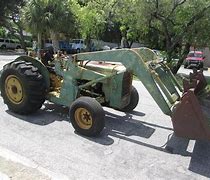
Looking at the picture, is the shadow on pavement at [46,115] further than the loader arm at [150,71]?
Yes

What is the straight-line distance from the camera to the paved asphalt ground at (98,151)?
15.4 feet

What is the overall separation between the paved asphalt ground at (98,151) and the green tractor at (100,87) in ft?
1.25

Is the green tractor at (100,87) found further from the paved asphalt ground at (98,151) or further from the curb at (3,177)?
the curb at (3,177)

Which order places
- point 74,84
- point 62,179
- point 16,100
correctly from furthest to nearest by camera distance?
point 16,100 → point 74,84 → point 62,179

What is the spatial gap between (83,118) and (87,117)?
0.10 meters

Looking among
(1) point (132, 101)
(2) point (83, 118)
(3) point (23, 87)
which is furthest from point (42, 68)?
(1) point (132, 101)

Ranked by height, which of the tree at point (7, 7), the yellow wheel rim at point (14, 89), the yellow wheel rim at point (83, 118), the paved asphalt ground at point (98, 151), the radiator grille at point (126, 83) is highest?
the tree at point (7, 7)

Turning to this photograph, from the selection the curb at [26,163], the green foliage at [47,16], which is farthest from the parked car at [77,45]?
the curb at [26,163]

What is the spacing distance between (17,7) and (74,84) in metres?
34.7

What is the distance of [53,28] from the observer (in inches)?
1126

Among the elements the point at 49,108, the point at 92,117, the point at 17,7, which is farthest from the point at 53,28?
the point at 92,117

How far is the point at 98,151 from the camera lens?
5.47 meters

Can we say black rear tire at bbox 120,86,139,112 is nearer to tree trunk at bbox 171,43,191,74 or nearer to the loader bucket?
the loader bucket

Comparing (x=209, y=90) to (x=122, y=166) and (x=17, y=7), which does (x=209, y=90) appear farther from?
(x=17, y=7)
